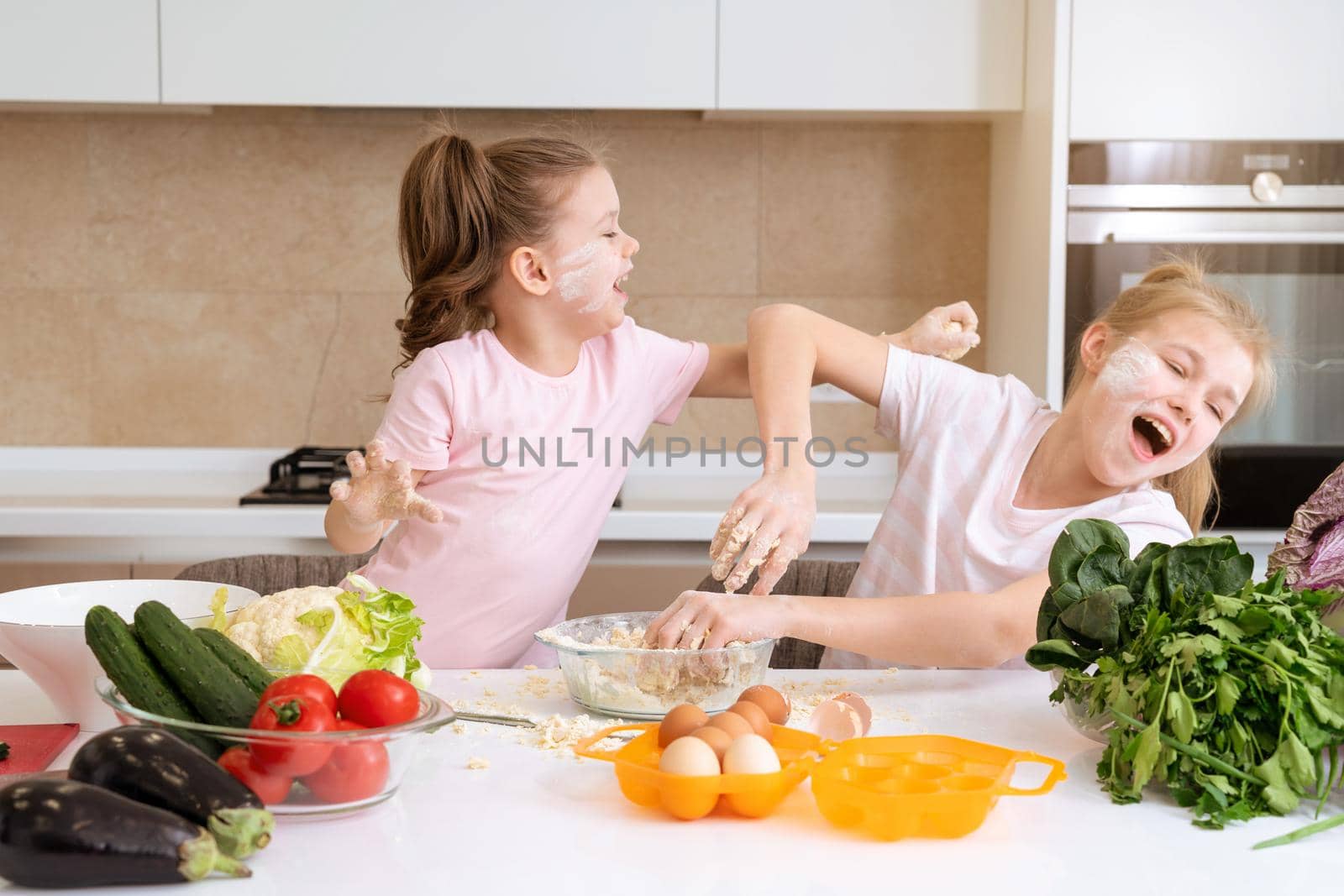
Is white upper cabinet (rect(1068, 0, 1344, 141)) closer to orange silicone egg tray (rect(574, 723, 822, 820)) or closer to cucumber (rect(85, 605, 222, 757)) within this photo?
orange silicone egg tray (rect(574, 723, 822, 820))

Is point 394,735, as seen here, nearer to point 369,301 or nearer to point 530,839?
point 530,839

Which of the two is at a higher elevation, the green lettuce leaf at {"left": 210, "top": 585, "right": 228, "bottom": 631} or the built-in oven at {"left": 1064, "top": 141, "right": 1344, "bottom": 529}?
the built-in oven at {"left": 1064, "top": 141, "right": 1344, "bottom": 529}

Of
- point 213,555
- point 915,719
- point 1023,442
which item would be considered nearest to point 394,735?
point 915,719

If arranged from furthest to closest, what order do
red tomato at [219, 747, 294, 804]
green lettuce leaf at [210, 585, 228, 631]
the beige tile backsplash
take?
1. the beige tile backsplash
2. green lettuce leaf at [210, 585, 228, 631]
3. red tomato at [219, 747, 294, 804]

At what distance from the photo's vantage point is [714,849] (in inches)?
33.1

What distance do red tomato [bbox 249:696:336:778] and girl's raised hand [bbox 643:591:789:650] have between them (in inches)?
14.6

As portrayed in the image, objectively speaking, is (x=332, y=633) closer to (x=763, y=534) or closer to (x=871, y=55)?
(x=763, y=534)

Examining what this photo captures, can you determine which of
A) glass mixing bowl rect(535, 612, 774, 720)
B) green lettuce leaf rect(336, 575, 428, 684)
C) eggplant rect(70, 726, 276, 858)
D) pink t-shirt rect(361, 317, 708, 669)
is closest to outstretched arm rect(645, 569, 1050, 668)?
glass mixing bowl rect(535, 612, 774, 720)

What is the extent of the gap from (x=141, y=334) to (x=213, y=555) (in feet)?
2.70

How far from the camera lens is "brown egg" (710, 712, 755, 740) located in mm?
917

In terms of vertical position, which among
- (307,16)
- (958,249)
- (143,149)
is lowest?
(958,249)

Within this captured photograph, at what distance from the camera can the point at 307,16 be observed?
8.02 feet

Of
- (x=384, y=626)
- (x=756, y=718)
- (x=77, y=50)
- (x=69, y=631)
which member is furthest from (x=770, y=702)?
(x=77, y=50)

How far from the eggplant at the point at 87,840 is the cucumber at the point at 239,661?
0.17 m
